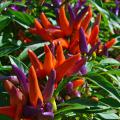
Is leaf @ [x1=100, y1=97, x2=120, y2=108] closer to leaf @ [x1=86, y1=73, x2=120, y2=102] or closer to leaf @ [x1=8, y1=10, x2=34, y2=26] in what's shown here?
leaf @ [x1=86, y1=73, x2=120, y2=102]

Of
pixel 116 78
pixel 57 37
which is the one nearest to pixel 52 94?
pixel 116 78

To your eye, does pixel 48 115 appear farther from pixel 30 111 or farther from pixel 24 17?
pixel 24 17

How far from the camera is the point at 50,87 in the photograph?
158 cm

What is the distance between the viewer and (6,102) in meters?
1.76

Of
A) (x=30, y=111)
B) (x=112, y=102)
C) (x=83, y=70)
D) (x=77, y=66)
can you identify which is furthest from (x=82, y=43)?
(x=30, y=111)

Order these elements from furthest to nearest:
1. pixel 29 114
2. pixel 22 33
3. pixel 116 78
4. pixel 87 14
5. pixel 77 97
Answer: pixel 22 33
pixel 87 14
pixel 116 78
pixel 77 97
pixel 29 114

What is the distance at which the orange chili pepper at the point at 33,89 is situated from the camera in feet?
4.96

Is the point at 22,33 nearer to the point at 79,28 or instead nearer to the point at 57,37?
the point at 57,37

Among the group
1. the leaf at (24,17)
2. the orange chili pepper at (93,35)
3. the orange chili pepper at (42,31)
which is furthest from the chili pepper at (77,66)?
the leaf at (24,17)

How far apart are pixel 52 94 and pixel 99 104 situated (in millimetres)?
163

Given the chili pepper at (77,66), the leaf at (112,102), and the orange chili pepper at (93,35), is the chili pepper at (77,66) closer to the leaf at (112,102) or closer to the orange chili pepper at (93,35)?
the leaf at (112,102)

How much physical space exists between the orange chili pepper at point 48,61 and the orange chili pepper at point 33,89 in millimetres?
128

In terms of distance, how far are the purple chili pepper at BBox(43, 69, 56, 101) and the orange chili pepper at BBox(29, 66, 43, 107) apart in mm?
27

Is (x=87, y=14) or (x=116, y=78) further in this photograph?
(x=87, y=14)
